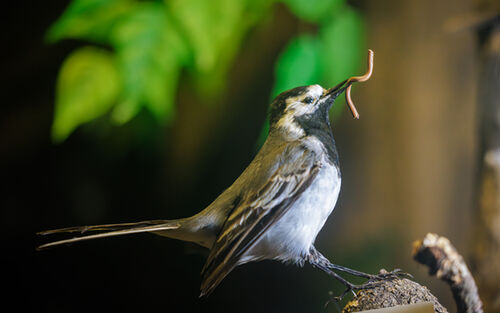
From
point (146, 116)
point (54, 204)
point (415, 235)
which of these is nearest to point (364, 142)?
point (415, 235)

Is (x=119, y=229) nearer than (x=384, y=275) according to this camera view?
Yes

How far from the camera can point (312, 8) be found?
1.45 meters

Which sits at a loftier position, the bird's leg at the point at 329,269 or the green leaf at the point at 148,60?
the green leaf at the point at 148,60

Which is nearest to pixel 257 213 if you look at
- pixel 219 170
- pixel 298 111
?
pixel 219 170

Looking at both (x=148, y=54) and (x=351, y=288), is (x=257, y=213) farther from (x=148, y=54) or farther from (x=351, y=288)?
(x=148, y=54)

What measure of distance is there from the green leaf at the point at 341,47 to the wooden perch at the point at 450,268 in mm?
568

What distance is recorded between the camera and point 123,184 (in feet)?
3.89

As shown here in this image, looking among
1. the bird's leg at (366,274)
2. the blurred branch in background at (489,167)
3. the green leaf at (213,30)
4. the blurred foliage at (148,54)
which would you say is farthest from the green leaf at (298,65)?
the blurred branch in background at (489,167)

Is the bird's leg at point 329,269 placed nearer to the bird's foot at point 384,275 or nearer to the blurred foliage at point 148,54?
the bird's foot at point 384,275

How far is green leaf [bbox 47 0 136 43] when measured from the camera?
112 cm

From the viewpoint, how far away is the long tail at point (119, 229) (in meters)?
1.10

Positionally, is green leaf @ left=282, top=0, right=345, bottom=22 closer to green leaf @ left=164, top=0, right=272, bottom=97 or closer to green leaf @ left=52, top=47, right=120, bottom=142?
green leaf @ left=164, top=0, right=272, bottom=97

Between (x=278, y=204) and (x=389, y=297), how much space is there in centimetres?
42

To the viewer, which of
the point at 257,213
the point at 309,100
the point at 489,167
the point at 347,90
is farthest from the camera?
the point at 489,167
